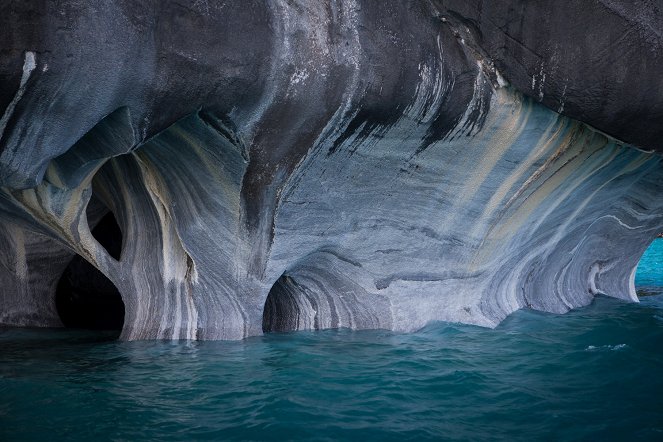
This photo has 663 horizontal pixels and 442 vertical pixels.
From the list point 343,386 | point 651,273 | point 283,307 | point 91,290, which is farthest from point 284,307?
point 651,273

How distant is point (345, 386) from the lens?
14.0ft

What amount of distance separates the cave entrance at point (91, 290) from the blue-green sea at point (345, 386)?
1.84 meters

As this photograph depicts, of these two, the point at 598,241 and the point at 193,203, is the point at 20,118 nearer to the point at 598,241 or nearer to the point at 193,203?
the point at 193,203

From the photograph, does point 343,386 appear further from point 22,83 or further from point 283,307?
point 22,83

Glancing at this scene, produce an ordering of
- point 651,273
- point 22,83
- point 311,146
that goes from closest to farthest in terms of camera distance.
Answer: point 22,83
point 311,146
point 651,273

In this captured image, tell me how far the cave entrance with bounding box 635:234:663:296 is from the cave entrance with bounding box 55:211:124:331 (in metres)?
7.14

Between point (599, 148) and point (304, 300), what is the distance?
270 cm

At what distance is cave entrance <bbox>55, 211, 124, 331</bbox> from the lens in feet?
25.2

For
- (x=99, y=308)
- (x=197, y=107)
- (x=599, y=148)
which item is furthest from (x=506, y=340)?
(x=99, y=308)

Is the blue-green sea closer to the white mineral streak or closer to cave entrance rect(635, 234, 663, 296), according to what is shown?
the white mineral streak

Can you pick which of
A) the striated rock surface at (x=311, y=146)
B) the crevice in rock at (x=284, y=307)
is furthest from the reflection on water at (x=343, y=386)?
the striated rock surface at (x=311, y=146)

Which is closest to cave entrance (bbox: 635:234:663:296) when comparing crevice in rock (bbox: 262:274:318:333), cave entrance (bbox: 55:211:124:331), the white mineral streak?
crevice in rock (bbox: 262:274:318:333)

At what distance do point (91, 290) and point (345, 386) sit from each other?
4687mm

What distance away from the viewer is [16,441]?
3410mm
